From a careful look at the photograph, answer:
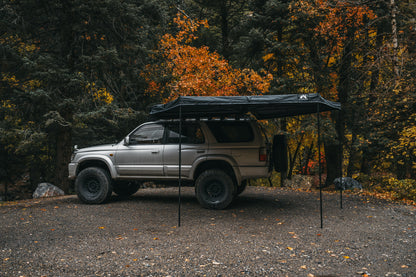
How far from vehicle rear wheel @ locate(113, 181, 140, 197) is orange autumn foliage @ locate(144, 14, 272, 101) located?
4.45 metres

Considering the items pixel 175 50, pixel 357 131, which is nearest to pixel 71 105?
pixel 175 50

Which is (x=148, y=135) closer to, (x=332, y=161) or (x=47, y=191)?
(x=47, y=191)

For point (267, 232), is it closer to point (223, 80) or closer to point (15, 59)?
point (223, 80)

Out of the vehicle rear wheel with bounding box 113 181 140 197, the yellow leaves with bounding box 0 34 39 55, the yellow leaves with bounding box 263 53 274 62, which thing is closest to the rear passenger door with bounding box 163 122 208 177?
the vehicle rear wheel with bounding box 113 181 140 197

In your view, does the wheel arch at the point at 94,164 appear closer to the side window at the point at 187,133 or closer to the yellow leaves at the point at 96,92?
the side window at the point at 187,133

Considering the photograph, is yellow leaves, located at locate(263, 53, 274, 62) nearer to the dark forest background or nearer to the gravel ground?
the dark forest background

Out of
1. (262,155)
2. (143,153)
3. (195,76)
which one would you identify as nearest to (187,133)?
(143,153)

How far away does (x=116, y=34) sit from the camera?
13.4 m

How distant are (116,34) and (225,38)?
7151 millimetres

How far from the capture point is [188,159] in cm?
821

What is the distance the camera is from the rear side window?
8.00 metres

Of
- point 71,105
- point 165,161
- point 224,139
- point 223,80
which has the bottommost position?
point 165,161

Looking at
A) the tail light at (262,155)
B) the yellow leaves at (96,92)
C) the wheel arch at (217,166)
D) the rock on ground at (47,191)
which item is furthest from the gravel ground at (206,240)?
the yellow leaves at (96,92)

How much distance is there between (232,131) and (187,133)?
1.15 m
